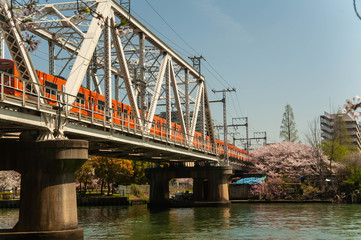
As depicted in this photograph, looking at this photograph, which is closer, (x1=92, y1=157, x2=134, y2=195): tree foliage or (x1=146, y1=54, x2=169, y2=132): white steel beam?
(x1=146, y1=54, x2=169, y2=132): white steel beam

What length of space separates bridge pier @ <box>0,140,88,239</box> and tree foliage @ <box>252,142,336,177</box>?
56454 mm

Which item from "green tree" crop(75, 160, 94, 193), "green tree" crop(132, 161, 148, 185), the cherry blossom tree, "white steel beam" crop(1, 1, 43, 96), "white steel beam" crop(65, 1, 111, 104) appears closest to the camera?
"white steel beam" crop(1, 1, 43, 96)

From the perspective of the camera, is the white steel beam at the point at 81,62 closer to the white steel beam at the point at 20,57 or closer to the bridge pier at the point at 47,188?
the white steel beam at the point at 20,57

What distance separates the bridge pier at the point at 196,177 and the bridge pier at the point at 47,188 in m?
38.4

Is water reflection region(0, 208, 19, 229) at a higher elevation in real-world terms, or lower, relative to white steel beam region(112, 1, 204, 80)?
lower

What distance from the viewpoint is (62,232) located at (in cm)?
2289

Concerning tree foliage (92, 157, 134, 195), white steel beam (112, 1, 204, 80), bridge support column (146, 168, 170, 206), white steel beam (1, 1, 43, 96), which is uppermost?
white steel beam (112, 1, 204, 80)

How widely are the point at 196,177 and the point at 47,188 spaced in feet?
132

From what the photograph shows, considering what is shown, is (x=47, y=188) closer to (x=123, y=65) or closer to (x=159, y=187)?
(x=123, y=65)

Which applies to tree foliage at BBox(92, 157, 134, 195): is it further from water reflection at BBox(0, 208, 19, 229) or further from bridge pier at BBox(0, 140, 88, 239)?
bridge pier at BBox(0, 140, 88, 239)

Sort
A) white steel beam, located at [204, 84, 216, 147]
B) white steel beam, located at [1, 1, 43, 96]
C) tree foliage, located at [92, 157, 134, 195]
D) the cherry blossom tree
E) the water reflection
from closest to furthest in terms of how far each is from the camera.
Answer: white steel beam, located at [1, 1, 43, 96] → the water reflection → white steel beam, located at [204, 84, 216, 147] → tree foliage, located at [92, 157, 134, 195] → the cherry blossom tree

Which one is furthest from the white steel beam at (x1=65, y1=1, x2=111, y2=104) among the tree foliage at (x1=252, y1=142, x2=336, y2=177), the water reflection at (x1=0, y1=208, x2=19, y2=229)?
the tree foliage at (x1=252, y1=142, x2=336, y2=177)

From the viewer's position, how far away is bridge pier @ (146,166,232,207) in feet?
202

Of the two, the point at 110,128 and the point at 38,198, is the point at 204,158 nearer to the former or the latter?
the point at 110,128
